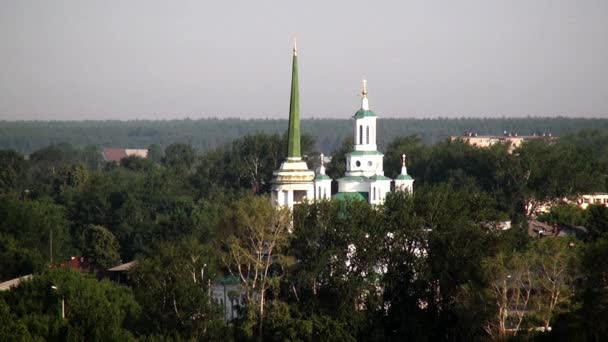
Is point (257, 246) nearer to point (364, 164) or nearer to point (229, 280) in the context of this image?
point (229, 280)

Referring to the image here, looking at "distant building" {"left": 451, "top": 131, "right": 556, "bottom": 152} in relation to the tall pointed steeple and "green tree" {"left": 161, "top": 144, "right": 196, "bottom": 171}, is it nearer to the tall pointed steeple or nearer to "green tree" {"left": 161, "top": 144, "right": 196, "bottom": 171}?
"green tree" {"left": 161, "top": 144, "right": 196, "bottom": 171}

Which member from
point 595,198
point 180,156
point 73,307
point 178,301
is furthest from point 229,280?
point 180,156

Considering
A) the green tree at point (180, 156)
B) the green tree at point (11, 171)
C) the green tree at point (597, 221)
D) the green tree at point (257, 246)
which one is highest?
the green tree at point (257, 246)

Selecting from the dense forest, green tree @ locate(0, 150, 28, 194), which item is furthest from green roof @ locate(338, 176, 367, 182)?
green tree @ locate(0, 150, 28, 194)

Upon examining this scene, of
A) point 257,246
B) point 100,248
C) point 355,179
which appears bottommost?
point 100,248

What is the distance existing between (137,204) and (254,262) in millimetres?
33148

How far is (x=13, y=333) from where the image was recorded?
4075 cm

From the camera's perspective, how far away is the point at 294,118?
64125 millimetres

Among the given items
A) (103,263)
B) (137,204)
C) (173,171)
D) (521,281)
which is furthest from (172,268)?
(173,171)

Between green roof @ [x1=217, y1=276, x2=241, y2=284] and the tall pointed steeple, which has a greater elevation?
the tall pointed steeple

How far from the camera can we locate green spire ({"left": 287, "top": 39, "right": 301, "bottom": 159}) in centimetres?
6356

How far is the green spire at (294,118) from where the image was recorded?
6356cm

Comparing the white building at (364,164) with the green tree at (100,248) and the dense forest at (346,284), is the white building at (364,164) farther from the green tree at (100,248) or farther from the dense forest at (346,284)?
the green tree at (100,248)

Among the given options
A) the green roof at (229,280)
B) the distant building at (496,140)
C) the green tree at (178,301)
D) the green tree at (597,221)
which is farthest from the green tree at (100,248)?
the distant building at (496,140)
